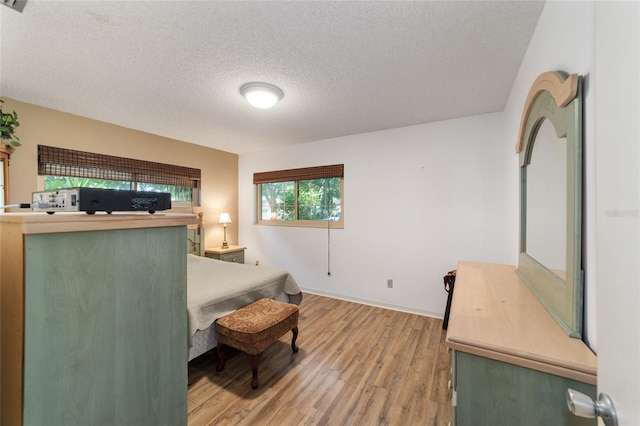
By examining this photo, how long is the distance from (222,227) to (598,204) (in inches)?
182

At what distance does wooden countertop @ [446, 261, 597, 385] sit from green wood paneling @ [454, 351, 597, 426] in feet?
0.11

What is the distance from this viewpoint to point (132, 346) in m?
0.73

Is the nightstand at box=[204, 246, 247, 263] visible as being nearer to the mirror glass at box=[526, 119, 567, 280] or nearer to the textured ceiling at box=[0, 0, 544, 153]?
the textured ceiling at box=[0, 0, 544, 153]

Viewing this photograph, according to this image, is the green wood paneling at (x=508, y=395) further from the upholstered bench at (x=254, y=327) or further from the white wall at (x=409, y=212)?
the white wall at (x=409, y=212)

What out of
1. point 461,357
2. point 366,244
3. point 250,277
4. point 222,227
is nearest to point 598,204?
point 461,357

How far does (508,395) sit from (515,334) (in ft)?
0.65

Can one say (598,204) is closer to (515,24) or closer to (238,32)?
(515,24)

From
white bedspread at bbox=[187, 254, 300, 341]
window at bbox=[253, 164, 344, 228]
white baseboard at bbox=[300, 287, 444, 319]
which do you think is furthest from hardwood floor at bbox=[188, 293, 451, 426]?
window at bbox=[253, 164, 344, 228]

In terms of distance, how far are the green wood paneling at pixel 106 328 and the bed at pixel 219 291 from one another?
1146 mm

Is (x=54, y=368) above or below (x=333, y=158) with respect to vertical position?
below

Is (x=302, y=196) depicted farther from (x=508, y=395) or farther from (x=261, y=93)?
(x=508, y=395)

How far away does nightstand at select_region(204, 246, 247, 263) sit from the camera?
13.1 feet

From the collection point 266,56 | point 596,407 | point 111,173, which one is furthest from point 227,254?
point 596,407

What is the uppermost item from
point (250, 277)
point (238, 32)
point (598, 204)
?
point (238, 32)
